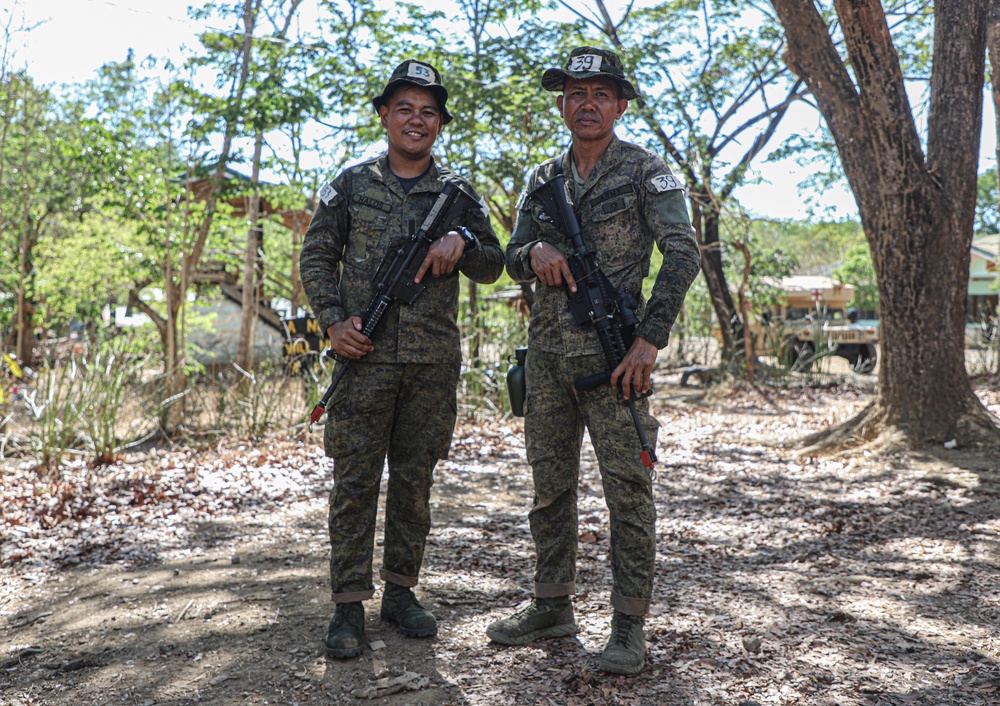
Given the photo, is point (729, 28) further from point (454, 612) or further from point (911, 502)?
point (454, 612)

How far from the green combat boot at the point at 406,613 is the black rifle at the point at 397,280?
78cm


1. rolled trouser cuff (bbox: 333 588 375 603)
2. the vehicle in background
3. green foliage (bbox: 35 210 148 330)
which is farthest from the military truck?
green foliage (bbox: 35 210 148 330)

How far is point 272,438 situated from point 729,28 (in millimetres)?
10357

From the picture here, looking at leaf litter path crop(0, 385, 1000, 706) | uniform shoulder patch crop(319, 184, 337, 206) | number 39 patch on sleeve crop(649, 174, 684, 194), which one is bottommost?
leaf litter path crop(0, 385, 1000, 706)

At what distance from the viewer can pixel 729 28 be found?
1341cm

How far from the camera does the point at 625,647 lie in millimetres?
2787

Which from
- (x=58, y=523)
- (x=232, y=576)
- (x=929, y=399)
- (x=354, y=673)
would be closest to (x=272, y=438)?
(x=58, y=523)

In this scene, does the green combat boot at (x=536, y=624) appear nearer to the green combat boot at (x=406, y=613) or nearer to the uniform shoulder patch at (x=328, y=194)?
the green combat boot at (x=406, y=613)

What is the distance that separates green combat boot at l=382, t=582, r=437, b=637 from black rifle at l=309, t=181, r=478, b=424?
30.8 inches

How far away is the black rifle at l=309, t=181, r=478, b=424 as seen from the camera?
3.00m

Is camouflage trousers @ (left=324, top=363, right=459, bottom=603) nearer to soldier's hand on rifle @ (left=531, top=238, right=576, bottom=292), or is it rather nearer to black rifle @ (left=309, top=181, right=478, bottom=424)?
black rifle @ (left=309, top=181, right=478, bottom=424)

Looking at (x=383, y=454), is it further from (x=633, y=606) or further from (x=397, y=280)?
(x=633, y=606)

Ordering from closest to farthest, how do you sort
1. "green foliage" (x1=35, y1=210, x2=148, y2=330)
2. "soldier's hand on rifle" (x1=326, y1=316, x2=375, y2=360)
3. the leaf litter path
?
the leaf litter path, "soldier's hand on rifle" (x1=326, y1=316, x2=375, y2=360), "green foliage" (x1=35, y1=210, x2=148, y2=330)

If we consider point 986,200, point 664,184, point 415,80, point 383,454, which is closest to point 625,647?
point 383,454
